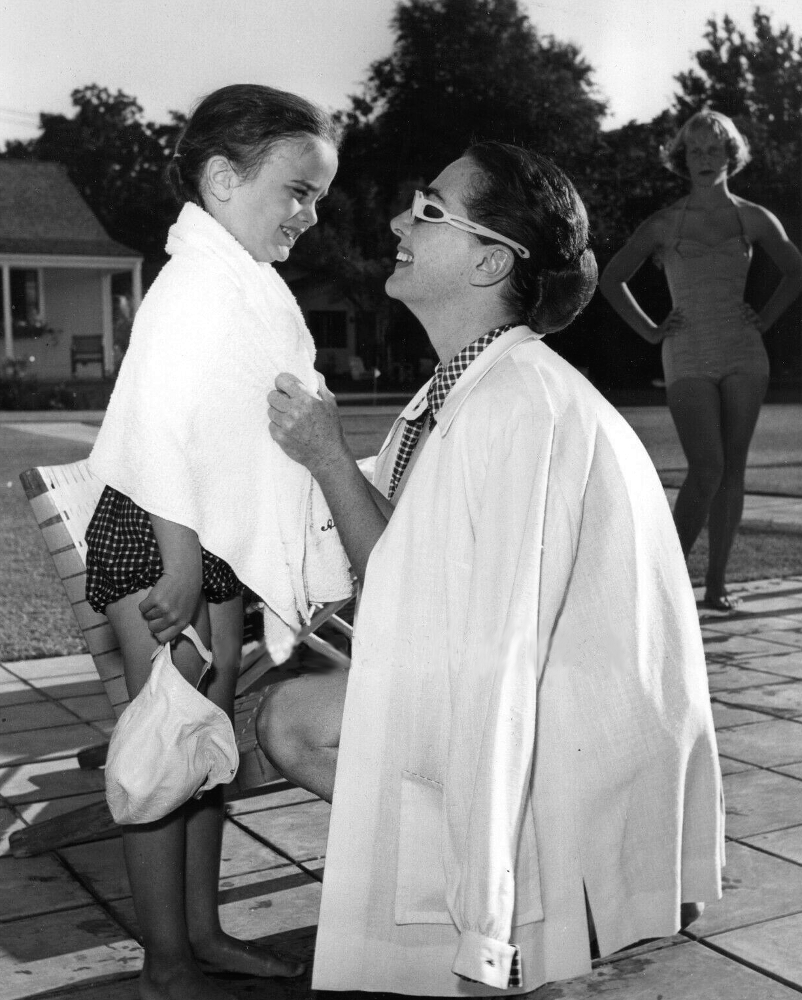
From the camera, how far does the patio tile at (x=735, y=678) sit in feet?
14.9

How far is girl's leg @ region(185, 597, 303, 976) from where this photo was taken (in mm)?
2227

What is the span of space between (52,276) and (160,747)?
3543mm

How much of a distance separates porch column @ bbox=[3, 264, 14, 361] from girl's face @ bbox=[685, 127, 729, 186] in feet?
10.6

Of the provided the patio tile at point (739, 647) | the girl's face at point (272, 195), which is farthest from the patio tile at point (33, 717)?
the patio tile at point (739, 647)


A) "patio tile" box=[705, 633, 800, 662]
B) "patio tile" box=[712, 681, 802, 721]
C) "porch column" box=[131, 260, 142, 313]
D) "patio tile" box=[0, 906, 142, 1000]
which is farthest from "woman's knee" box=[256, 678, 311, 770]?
"patio tile" box=[705, 633, 800, 662]

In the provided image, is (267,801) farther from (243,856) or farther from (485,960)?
(485,960)

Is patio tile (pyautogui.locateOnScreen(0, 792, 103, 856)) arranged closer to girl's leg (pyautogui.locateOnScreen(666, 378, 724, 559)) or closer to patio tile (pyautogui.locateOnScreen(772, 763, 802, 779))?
patio tile (pyautogui.locateOnScreen(772, 763, 802, 779))

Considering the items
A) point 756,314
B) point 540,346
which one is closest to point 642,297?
point 756,314

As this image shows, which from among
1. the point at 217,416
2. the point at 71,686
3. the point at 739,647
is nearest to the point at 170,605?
the point at 217,416

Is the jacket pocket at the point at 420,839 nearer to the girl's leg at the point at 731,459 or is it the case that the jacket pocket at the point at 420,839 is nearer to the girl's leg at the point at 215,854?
the girl's leg at the point at 215,854

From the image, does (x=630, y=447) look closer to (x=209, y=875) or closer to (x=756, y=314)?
(x=209, y=875)

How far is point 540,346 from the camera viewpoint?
82.3 inches

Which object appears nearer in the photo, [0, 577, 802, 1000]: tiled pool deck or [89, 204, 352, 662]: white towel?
[89, 204, 352, 662]: white towel

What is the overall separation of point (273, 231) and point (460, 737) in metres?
0.96
